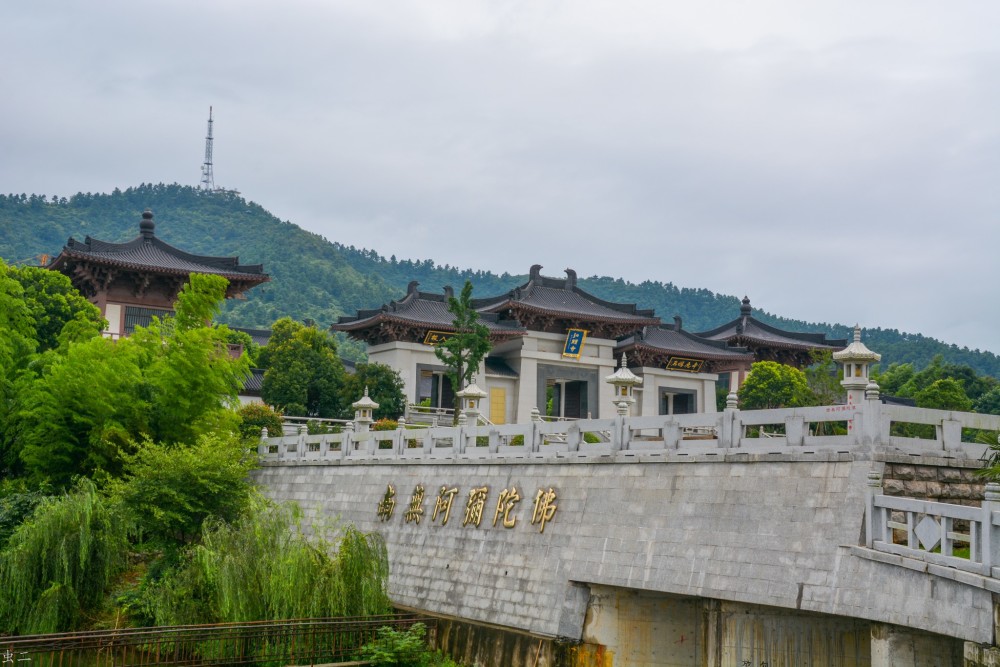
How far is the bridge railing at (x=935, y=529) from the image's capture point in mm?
10070

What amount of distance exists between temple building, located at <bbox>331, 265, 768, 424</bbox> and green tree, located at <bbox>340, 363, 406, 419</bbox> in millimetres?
2170

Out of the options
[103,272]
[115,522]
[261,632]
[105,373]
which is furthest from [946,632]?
[103,272]

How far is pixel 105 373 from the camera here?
2266 cm

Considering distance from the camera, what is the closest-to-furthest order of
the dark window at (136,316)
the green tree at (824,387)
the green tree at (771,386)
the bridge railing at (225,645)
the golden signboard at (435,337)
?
the bridge railing at (225,645)
the dark window at (136,316)
the green tree at (824,387)
the golden signboard at (435,337)
the green tree at (771,386)

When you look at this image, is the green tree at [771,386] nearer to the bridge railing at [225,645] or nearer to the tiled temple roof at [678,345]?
the tiled temple roof at [678,345]

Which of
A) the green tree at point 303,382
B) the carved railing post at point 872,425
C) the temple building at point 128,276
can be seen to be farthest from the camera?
the temple building at point 128,276

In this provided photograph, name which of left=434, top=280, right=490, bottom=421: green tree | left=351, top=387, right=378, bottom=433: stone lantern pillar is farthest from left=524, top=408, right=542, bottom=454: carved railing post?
left=434, top=280, right=490, bottom=421: green tree

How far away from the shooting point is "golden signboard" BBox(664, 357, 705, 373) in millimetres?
40344

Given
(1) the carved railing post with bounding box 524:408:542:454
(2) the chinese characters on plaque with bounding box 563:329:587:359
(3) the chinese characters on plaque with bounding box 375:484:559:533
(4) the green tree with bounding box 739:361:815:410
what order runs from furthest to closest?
(4) the green tree with bounding box 739:361:815:410 → (2) the chinese characters on plaque with bounding box 563:329:587:359 → (1) the carved railing post with bounding box 524:408:542:454 → (3) the chinese characters on plaque with bounding box 375:484:559:533

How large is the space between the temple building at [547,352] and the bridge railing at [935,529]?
23.5 metres

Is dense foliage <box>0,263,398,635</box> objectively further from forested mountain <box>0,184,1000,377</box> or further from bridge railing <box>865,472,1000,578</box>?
forested mountain <box>0,184,1000,377</box>

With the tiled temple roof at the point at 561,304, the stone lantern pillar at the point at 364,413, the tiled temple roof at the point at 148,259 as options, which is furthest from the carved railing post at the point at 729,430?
the tiled temple roof at the point at 148,259

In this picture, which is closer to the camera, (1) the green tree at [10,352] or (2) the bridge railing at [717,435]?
(2) the bridge railing at [717,435]

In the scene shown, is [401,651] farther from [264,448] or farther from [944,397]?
[944,397]
